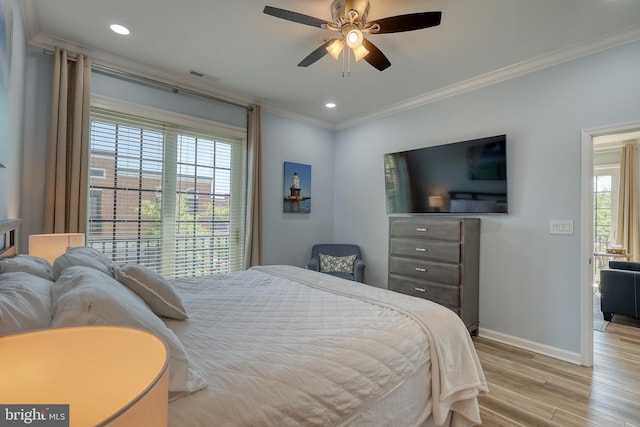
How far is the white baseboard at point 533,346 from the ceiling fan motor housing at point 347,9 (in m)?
3.28

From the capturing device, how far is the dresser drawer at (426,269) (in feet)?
10.2

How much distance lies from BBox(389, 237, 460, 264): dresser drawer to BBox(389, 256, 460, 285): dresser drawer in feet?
0.20

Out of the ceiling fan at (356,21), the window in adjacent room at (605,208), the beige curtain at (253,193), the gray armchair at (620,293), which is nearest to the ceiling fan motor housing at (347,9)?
the ceiling fan at (356,21)

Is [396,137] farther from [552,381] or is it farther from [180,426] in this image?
[180,426]

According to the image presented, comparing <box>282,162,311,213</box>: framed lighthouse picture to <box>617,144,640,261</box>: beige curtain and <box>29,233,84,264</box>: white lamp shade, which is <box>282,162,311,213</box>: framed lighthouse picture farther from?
<box>617,144,640,261</box>: beige curtain

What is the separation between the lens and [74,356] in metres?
0.59

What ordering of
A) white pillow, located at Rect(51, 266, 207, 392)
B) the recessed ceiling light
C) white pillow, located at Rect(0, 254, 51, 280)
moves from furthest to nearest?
the recessed ceiling light → white pillow, located at Rect(0, 254, 51, 280) → white pillow, located at Rect(51, 266, 207, 392)

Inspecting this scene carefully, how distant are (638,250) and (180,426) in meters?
7.49

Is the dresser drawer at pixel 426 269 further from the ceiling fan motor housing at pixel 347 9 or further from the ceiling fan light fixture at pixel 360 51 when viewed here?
the ceiling fan motor housing at pixel 347 9

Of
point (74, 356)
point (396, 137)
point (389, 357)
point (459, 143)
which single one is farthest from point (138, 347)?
point (396, 137)

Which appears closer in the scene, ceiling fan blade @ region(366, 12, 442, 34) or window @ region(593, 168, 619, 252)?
ceiling fan blade @ region(366, 12, 442, 34)

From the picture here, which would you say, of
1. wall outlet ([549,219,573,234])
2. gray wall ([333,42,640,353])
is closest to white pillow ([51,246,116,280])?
gray wall ([333,42,640,353])

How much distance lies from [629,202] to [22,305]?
7802 mm

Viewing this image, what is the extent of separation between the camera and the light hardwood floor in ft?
6.42
